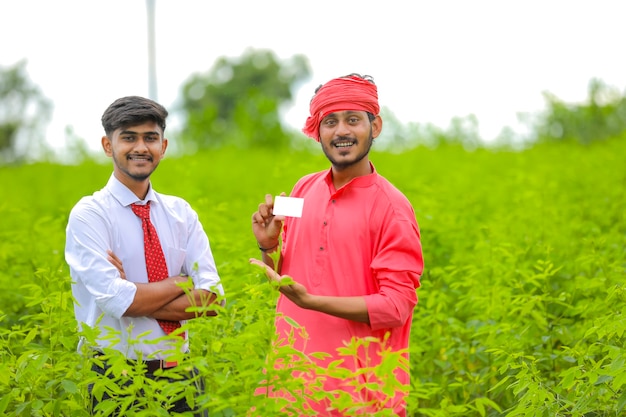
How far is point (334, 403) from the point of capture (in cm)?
271

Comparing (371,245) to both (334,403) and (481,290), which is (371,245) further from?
(481,290)

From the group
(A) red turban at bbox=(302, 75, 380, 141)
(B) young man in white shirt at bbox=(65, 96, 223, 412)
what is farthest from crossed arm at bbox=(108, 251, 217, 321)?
(A) red turban at bbox=(302, 75, 380, 141)

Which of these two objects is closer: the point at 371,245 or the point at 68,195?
the point at 371,245

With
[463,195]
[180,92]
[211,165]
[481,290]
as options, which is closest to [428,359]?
[481,290]

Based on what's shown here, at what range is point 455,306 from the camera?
17.6 feet

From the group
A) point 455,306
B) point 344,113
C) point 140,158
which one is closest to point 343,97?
point 344,113

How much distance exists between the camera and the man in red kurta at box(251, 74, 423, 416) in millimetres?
3008

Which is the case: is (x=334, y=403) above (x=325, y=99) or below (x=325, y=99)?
below

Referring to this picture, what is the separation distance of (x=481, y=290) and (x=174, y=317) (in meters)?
→ 2.14

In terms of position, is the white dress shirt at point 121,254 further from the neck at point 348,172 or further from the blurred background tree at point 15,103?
the blurred background tree at point 15,103

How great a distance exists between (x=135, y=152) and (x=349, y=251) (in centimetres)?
93

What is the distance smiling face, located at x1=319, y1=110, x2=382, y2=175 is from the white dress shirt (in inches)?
26.4

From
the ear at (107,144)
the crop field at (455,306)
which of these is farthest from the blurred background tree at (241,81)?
the ear at (107,144)

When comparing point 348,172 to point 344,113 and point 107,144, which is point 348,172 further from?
point 107,144
